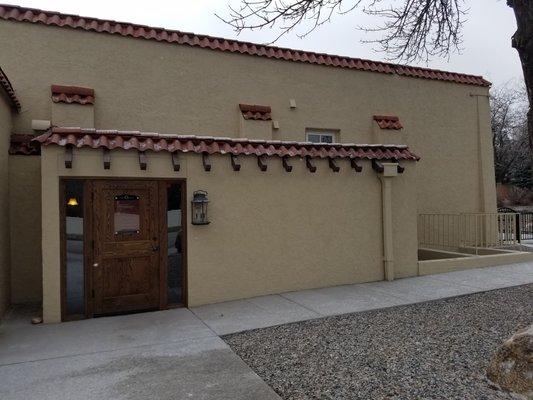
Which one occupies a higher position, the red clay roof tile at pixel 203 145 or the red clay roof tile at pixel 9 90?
the red clay roof tile at pixel 9 90

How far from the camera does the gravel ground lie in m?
3.96

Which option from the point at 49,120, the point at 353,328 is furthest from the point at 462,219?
the point at 49,120

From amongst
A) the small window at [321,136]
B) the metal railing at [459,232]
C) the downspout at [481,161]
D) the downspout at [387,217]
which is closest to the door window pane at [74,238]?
the downspout at [387,217]

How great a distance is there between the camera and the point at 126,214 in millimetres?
6824

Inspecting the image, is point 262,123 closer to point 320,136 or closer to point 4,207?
point 320,136

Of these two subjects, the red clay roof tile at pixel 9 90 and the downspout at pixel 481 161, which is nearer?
the red clay roof tile at pixel 9 90

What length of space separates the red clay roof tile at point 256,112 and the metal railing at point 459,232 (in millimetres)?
5499

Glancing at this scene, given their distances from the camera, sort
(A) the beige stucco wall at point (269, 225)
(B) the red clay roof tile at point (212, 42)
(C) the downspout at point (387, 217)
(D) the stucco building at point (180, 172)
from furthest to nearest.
A: (C) the downspout at point (387, 217), (B) the red clay roof tile at point (212, 42), (D) the stucco building at point (180, 172), (A) the beige stucco wall at point (269, 225)

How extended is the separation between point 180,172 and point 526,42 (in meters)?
5.11

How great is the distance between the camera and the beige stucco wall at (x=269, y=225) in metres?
6.47

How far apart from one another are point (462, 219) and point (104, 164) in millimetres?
10300

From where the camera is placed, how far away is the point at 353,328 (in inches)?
227

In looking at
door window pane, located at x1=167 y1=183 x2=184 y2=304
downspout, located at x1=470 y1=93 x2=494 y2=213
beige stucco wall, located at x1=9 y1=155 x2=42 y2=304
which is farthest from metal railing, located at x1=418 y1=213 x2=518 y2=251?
beige stucco wall, located at x1=9 y1=155 x2=42 y2=304

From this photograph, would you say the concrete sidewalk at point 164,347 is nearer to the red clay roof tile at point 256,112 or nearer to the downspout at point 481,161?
the red clay roof tile at point 256,112
